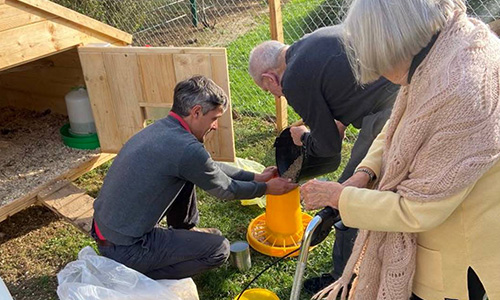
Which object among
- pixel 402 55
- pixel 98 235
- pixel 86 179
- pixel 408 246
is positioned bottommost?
pixel 86 179

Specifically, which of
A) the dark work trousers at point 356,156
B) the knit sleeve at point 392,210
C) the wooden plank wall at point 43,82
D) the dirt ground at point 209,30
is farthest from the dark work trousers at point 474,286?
the dirt ground at point 209,30

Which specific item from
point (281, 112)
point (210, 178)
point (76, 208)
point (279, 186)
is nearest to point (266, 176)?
point (279, 186)

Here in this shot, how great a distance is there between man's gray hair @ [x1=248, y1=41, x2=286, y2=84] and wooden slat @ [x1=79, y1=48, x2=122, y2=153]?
60.0 inches

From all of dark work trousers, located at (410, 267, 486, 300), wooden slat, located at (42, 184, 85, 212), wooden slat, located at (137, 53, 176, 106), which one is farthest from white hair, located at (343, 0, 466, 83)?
wooden slat, located at (42, 184, 85, 212)

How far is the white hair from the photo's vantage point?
4.33ft

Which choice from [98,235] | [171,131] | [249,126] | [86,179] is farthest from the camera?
[249,126]

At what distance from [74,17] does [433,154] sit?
309 cm

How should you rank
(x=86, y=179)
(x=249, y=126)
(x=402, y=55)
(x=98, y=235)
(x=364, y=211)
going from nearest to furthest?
(x=402, y=55)
(x=364, y=211)
(x=98, y=235)
(x=86, y=179)
(x=249, y=126)

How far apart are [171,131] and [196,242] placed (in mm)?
703

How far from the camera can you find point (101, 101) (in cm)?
378

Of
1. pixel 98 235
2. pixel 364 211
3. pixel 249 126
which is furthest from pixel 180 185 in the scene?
pixel 249 126

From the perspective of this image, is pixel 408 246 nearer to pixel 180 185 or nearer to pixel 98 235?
pixel 180 185

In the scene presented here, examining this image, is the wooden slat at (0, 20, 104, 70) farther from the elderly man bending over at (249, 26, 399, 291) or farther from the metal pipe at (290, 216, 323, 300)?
the metal pipe at (290, 216, 323, 300)

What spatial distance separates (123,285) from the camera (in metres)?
2.46
